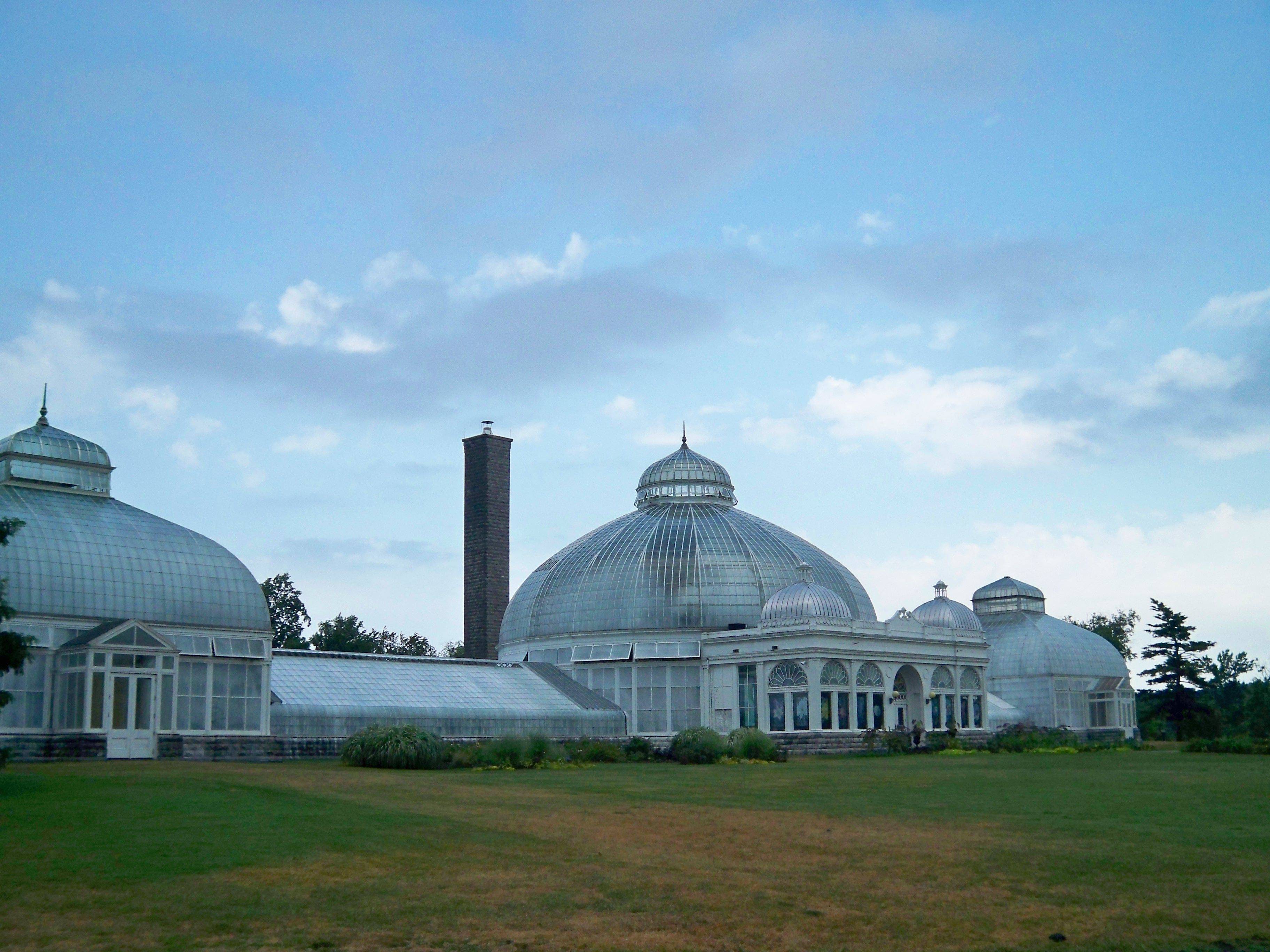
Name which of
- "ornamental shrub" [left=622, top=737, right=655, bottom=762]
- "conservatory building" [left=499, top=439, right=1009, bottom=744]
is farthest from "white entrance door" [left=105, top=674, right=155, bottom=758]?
"conservatory building" [left=499, top=439, right=1009, bottom=744]

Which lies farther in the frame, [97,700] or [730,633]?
[730,633]

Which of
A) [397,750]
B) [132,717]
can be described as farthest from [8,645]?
[132,717]

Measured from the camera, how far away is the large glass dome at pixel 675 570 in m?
79.1

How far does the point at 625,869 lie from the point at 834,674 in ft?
177

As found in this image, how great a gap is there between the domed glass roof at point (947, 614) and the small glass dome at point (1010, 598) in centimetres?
1487

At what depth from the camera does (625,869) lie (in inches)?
737

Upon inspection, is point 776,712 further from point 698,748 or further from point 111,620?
point 111,620

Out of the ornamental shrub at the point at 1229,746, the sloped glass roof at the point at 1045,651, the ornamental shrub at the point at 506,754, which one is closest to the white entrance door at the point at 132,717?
the ornamental shrub at the point at 506,754

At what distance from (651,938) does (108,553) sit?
158 ft

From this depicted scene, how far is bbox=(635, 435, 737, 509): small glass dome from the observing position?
90000mm

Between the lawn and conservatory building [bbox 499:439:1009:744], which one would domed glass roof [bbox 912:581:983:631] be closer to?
conservatory building [bbox 499:439:1009:744]

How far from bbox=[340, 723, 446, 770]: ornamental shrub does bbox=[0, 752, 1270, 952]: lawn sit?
14.8 meters

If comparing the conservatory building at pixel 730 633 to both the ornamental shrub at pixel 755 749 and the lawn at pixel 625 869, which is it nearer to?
the ornamental shrub at pixel 755 749

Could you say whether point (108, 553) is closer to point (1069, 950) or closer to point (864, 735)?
point (864, 735)
